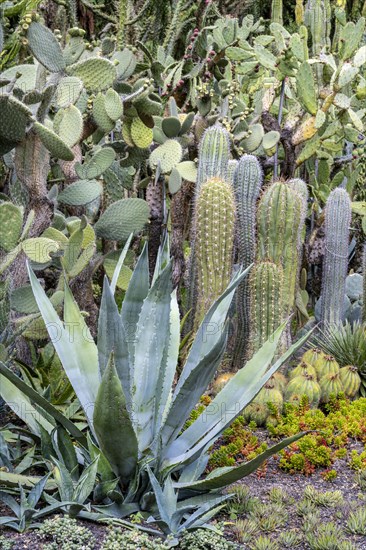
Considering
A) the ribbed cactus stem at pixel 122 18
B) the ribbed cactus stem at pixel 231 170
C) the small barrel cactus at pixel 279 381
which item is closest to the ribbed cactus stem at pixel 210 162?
the ribbed cactus stem at pixel 231 170

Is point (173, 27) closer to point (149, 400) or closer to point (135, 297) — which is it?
point (135, 297)

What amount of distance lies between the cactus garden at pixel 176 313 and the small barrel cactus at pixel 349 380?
1 cm

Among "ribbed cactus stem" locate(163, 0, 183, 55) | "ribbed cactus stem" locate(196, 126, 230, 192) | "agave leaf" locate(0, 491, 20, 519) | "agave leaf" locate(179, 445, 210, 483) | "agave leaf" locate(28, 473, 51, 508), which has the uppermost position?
"ribbed cactus stem" locate(163, 0, 183, 55)

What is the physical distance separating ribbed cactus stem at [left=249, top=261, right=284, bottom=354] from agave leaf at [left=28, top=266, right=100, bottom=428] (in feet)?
5.42

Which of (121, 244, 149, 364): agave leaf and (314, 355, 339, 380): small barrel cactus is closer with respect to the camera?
(121, 244, 149, 364): agave leaf

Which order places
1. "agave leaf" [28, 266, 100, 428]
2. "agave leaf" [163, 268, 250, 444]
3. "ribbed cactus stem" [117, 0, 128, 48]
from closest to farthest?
"agave leaf" [163, 268, 250, 444] → "agave leaf" [28, 266, 100, 428] → "ribbed cactus stem" [117, 0, 128, 48]

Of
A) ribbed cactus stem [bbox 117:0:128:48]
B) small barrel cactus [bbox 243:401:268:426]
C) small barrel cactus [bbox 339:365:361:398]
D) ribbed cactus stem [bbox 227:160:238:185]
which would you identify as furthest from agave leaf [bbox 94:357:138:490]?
ribbed cactus stem [bbox 117:0:128:48]

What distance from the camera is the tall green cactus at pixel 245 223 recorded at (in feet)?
16.3

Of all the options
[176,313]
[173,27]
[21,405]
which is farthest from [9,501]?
[173,27]

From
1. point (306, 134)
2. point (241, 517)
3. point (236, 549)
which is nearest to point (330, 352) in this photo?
point (306, 134)

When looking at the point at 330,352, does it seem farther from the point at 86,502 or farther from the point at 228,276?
the point at 86,502

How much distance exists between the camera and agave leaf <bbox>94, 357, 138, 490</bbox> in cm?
267

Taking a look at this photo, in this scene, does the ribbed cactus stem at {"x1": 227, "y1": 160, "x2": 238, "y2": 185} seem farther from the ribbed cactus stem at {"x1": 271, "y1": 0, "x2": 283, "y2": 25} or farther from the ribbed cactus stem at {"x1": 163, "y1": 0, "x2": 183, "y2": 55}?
the ribbed cactus stem at {"x1": 271, "y1": 0, "x2": 283, "y2": 25}

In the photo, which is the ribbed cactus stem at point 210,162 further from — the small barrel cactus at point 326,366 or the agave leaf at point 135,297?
the agave leaf at point 135,297
